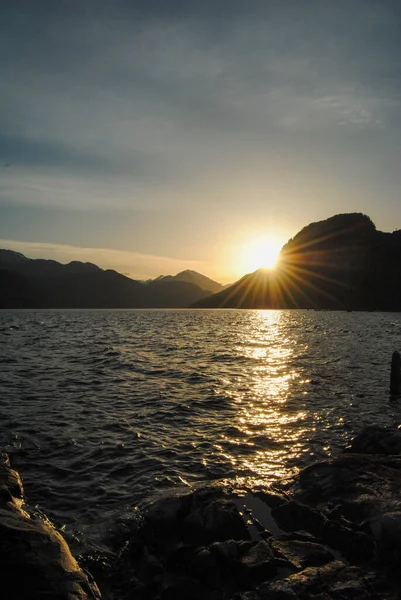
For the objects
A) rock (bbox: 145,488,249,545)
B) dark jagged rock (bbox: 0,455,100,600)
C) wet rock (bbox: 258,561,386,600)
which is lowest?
rock (bbox: 145,488,249,545)

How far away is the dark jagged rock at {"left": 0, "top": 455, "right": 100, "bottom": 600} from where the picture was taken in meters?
5.49

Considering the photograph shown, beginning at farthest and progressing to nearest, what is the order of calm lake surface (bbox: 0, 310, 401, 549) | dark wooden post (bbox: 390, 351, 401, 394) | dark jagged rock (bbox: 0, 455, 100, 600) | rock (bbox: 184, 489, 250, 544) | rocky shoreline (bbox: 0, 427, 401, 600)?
dark wooden post (bbox: 390, 351, 401, 394), calm lake surface (bbox: 0, 310, 401, 549), rock (bbox: 184, 489, 250, 544), rocky shoreline (bbox: 0, 427, 401, 600), dark jagged rock (bbox: 0, 455, 100, 600)

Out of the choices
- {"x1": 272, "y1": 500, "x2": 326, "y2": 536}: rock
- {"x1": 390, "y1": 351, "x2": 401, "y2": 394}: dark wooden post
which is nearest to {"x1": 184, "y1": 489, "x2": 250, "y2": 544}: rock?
{"x1": 272, "y1": 500, "x2": 326, "y2": 536}: rock

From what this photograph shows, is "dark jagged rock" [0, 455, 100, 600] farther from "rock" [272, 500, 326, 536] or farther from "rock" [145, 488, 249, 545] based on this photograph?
"rock" [272, 500, 326, 536]

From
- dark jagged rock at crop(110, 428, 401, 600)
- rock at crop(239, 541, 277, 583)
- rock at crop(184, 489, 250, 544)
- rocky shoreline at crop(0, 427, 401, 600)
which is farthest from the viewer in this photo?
rock at crop(184, 489, 250, 544)

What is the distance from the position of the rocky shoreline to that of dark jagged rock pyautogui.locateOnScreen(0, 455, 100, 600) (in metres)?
0.01

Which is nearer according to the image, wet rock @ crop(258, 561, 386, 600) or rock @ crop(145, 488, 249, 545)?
wet rock @ crop(258, 561, 386, 600)

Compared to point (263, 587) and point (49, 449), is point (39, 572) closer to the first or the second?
point (263, 587)

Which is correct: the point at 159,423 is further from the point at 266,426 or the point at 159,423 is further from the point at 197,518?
the point at 197,518

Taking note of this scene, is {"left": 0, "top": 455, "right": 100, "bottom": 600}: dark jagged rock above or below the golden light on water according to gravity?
above

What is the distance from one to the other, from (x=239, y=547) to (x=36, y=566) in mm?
3701

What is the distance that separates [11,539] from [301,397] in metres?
17.4

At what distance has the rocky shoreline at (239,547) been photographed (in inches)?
242

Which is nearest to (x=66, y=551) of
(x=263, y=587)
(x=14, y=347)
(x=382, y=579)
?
(x=263, y=587)
